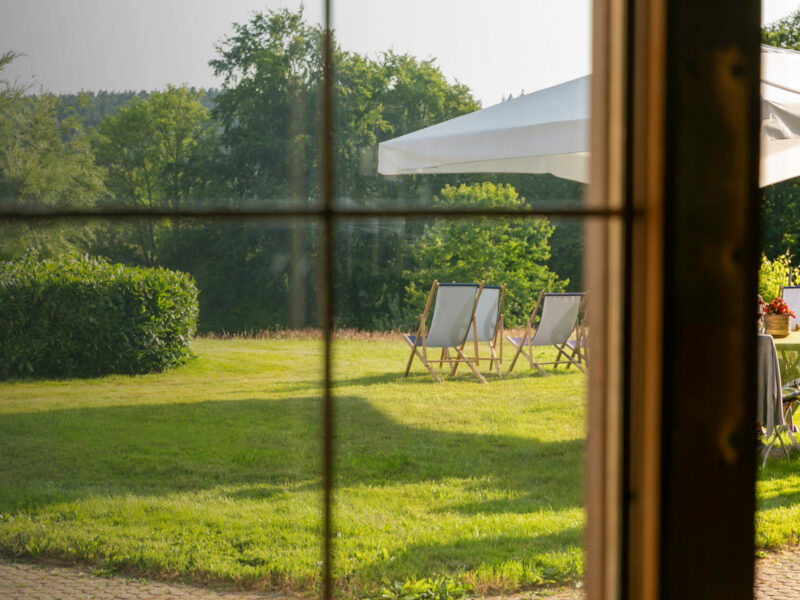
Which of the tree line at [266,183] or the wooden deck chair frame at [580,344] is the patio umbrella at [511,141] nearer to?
the tree line at [266,183]

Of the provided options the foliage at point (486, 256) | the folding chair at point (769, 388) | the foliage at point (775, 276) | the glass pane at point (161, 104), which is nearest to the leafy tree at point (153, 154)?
the glass pane at point (161, 104)

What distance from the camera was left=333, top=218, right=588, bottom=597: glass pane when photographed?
3.95 feet

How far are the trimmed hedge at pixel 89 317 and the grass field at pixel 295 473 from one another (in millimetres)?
41

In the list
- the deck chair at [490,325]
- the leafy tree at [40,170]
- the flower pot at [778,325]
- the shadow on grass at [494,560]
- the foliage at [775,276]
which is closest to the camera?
the leafy tree at [40,170]

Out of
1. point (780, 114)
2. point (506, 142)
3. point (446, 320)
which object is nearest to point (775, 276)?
point (780, 114)

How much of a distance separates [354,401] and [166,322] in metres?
1.05

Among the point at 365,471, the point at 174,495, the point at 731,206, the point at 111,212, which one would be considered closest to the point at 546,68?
the point at 731,206

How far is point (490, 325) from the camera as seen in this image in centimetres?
165

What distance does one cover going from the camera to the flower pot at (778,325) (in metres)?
3.54

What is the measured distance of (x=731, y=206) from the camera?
718 millimetres

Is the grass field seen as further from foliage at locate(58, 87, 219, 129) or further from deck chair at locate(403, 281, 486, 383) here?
foliage at locate(58, 87, 219, 129)

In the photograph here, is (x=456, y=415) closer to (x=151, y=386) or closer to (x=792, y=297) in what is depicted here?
(x=151, y=386)

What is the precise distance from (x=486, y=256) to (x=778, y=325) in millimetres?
2856

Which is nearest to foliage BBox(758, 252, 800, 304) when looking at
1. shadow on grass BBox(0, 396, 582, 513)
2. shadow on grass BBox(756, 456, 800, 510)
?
shadow on grass BBox(756, 456, 800, 510)
